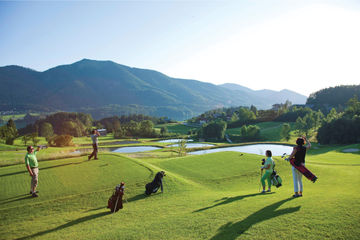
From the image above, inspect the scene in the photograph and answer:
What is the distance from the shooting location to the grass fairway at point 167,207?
7.11m

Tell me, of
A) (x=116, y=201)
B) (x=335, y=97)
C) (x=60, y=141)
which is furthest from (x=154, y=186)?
(x=335, y=97)

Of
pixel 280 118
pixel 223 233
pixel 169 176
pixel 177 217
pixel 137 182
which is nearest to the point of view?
pixel 223 233

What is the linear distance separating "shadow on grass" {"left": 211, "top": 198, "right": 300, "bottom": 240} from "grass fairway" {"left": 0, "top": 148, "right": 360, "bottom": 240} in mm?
33

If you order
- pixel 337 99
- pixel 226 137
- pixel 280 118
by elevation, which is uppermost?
pixel 337 99

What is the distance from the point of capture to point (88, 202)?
12883 millimetres

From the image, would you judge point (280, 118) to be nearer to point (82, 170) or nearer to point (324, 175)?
point (324, 175)

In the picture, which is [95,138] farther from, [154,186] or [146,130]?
[146,130]

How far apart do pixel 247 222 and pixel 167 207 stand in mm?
4822

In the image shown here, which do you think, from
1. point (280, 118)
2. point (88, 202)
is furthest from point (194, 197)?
point (280, 118)

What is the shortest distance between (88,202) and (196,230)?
8.12 m

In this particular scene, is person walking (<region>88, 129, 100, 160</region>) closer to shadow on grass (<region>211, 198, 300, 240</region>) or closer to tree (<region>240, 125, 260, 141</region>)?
shadow on grass (<region>211, 198, 300, 240</region>)

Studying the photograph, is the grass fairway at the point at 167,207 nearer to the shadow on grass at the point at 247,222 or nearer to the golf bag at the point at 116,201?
the shadow on grass at the point at 247,222

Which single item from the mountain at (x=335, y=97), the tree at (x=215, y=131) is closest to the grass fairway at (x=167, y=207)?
the tree at (x=215, y=131)

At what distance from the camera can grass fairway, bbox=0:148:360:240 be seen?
711cm
